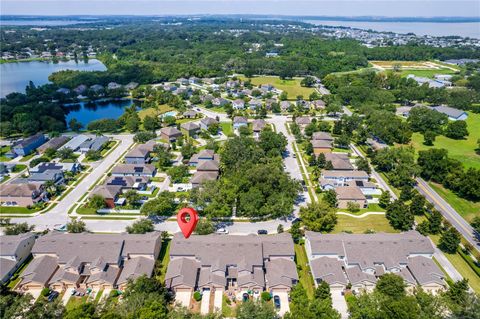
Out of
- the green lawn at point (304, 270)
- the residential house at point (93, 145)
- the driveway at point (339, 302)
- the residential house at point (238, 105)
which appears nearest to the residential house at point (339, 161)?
the green lawn at point (304, 270)

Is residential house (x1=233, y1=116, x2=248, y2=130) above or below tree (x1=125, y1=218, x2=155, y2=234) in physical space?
above

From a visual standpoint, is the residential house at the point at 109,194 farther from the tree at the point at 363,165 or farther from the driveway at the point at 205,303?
the tree at the point at 363,165

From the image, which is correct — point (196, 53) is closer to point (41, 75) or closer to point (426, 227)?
point (41, 75)

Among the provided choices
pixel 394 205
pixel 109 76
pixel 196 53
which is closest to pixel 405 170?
pixel 394 205

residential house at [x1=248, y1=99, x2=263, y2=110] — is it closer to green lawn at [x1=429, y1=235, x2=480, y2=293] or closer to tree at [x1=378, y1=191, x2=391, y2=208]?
tree at [x1=378, y1=191, x2=391, y2=208]

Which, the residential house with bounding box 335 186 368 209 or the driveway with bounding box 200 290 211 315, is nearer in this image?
the driveway with bounding box 200 290 211 315

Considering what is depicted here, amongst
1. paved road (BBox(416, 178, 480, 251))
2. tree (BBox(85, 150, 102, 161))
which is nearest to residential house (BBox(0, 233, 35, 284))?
tree (BBox(85, 150, 102, 161))

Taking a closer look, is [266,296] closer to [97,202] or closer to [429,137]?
[97,202]
